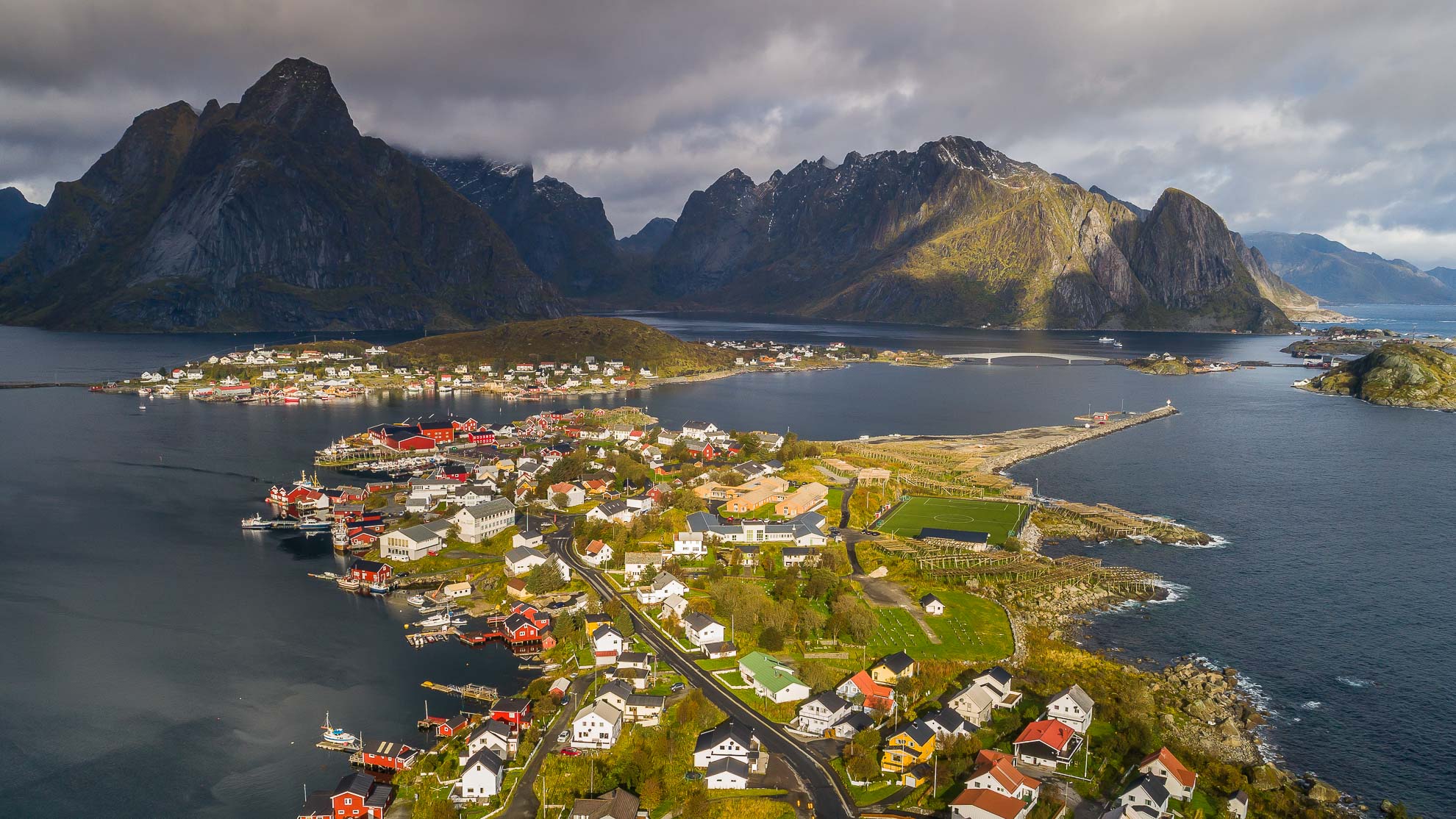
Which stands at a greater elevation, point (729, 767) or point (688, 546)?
point (688, 546)

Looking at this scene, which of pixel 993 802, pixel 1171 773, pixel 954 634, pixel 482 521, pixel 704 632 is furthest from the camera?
pixel 482 521

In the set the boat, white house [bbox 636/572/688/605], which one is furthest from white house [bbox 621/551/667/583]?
the boat

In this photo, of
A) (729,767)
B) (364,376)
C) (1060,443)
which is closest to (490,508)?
(729,767)

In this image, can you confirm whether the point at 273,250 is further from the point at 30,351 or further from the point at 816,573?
the point at 816,573

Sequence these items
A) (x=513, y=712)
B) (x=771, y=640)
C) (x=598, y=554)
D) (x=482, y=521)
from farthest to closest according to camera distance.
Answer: (x=482, y=521) < (x=598, y=554) < (x=771, y=640) < (x=513, y=712)

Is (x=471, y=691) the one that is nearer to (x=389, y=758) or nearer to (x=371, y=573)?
(x=389, y=758)

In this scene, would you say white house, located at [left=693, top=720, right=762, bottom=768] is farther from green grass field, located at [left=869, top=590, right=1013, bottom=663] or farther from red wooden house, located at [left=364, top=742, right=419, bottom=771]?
green grass field, located at [left=869, top=590, right=1013, bottom=663]
